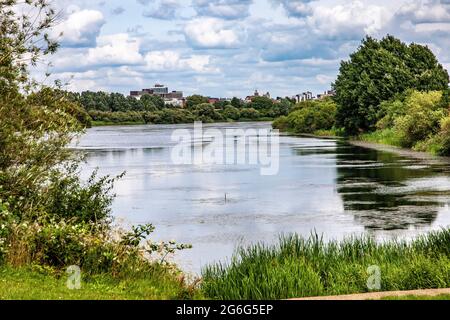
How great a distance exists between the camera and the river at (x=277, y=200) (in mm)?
21734

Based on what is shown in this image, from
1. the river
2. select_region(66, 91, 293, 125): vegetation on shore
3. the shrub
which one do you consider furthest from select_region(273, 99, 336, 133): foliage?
select_region(66, 91, 293, 125): vegetation on shore

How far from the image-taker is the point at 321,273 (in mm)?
13727

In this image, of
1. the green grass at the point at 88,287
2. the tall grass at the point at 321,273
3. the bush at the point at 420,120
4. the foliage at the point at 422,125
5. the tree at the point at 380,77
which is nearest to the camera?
the green grass at the point at 88,287

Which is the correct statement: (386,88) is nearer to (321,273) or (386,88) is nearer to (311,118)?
(311,118)

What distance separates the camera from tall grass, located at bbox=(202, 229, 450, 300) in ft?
40.4

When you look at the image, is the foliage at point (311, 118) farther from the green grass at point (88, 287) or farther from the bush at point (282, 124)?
the green grass at point (88, 287)

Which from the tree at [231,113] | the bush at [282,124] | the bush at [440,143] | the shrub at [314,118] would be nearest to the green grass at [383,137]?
the bush at [440,143]

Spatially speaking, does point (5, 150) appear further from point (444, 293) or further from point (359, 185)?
point (359, 185)

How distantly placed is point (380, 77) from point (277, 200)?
5250 cm

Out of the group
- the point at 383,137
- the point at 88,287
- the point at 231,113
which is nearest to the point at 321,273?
the point at 88,287

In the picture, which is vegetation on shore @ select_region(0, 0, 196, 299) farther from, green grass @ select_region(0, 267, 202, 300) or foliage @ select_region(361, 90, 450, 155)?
foliage @ select_region(361, 90, 450, 155)

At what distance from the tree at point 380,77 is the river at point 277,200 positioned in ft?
95.6

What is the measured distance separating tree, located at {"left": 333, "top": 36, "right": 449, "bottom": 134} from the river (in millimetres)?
29138
